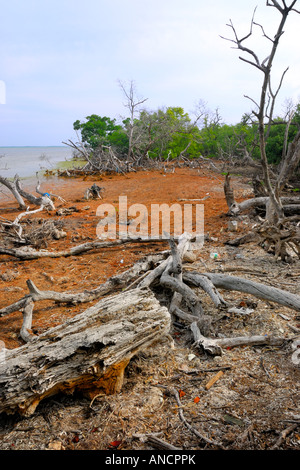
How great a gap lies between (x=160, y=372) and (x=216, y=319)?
92 cm

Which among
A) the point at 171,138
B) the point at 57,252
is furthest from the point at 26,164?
the point at 57,252

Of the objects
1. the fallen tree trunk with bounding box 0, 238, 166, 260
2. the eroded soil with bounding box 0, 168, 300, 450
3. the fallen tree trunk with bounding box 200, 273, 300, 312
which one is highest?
the fallen tree trunk with bounding box 200, 273, 300, 312

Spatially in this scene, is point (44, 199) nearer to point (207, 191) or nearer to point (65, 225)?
point (65, 225)

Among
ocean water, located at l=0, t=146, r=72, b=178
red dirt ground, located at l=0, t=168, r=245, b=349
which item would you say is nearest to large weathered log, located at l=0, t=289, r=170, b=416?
red dirt ground, located at l=0, t=168, r=245, b=349

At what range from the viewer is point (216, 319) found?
3010mm

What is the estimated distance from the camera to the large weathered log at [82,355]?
1850mm

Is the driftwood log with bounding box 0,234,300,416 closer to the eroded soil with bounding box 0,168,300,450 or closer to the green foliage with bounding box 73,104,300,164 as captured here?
the eroded soil with bounding box 0,168,300,450

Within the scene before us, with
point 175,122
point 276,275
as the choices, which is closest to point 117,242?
point 276,275

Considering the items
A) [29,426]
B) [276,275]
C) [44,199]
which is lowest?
[29,426]

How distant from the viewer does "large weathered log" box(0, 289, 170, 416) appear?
185 cm

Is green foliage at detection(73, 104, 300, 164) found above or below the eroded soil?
above

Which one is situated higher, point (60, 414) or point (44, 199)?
point (44, 199)

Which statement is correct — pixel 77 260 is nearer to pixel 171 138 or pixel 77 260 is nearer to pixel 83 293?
pixel 83 293

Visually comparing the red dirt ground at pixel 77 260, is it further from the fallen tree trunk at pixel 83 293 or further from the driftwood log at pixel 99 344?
the driftwood log at pixel 99 344
